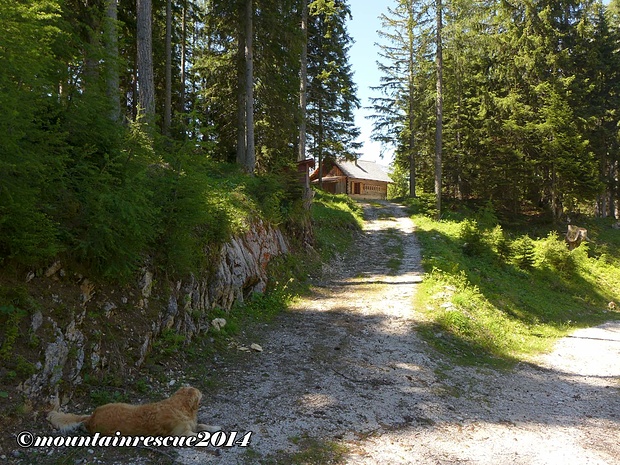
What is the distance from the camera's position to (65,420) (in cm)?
394

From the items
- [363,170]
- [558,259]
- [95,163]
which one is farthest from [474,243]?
[363,170]

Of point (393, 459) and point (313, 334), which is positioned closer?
point (393, 459)

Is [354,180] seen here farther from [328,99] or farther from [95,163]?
[95,163]

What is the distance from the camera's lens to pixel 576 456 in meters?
→ 4.67

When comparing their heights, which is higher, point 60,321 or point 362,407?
point 60,321

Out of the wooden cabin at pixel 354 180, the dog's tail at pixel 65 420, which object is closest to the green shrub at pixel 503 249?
the dog's tail at pixel 65 420

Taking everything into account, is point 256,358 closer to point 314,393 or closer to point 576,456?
point 314,393

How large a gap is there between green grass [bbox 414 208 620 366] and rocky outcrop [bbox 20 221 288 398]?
4.80 metres

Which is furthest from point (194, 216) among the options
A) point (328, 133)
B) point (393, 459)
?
point (328, 133)

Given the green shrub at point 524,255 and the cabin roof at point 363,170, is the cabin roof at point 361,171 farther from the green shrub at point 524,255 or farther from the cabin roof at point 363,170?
the green shrub at point 524,255

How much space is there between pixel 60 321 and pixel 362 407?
3.90 meters

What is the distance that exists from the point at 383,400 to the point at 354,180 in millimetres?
36928

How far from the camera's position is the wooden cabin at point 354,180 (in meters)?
41.4

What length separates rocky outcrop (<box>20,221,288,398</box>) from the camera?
14.2 feet
